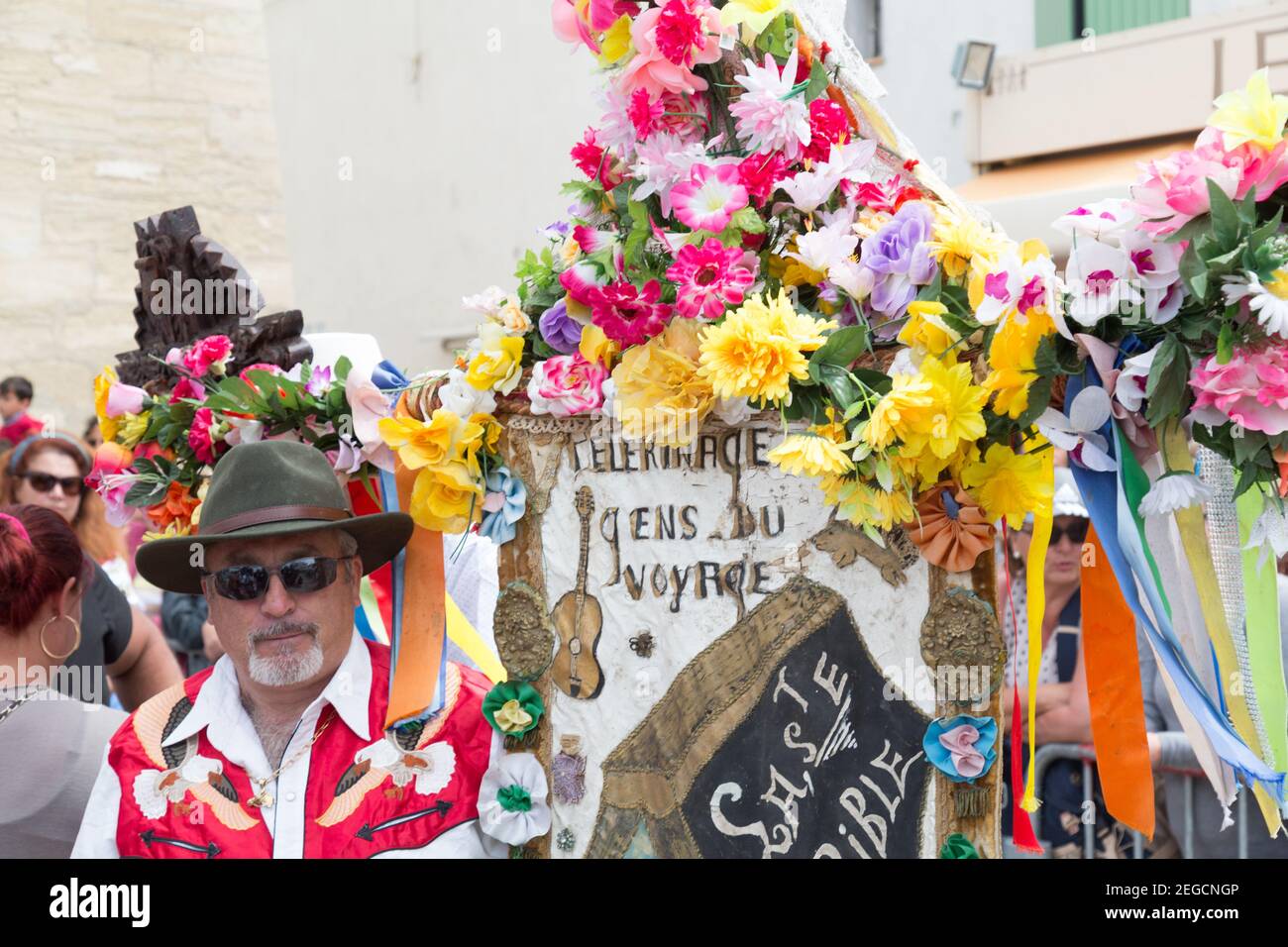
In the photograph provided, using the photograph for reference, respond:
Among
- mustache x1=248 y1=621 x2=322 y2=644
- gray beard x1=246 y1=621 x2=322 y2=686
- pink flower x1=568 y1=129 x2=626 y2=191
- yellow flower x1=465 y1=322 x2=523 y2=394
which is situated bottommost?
gray beard x1=246 y1=621 x2=322 y2=686

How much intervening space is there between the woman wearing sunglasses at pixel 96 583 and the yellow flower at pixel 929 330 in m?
2.23

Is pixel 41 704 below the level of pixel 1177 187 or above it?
below

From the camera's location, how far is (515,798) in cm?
270

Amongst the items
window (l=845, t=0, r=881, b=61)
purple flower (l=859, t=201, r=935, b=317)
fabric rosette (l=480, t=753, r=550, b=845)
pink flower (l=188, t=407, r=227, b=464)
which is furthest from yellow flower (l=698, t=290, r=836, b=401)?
window (l=845, t=0, r=881, b=61)

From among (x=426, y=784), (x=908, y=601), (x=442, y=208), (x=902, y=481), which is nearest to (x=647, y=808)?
(x=426, y=784)

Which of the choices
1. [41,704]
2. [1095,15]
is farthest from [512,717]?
[1095,15]

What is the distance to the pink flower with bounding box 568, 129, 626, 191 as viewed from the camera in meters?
2.63

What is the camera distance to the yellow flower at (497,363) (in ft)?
8.77

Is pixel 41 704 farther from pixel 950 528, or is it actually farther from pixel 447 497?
pixel 950 528

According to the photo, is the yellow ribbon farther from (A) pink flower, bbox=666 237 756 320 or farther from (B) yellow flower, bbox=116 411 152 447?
(B) yellow flower, bbox=116 411 152 447

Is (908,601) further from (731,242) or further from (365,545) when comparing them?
(365,545)

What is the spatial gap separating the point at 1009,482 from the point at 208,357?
5.68 feet

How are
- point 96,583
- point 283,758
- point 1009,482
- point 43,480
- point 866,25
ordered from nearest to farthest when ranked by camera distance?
point 1009,482, point 283,758, point 96,583, point 43,480, point 866,25

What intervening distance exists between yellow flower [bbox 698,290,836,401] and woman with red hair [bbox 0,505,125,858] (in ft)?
5.20
